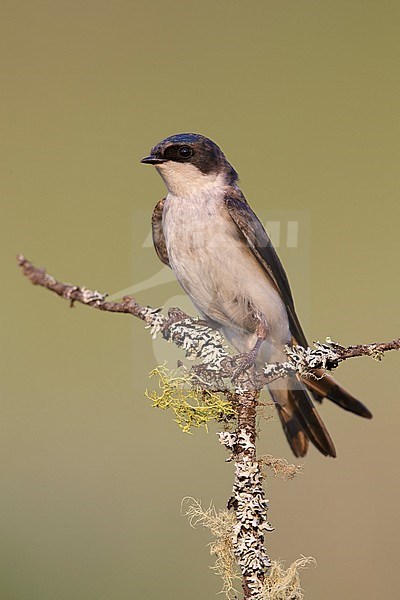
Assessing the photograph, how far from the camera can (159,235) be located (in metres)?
1.58

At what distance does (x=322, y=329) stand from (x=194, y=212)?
1.07 metres

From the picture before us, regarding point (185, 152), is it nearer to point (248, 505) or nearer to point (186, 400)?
point (186, 400)

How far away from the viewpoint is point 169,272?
153 centimetres

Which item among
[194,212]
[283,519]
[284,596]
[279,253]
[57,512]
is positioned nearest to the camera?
[284,596]

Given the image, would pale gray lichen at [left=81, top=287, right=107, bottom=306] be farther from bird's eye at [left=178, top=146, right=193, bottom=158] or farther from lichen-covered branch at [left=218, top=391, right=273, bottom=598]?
bird's eye at [left=178, top=146, right=193, bottom=158]

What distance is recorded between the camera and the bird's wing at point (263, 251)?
1.50 meters

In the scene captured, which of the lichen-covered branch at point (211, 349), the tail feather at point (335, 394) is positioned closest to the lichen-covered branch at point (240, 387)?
the lichen-covered branch at point (211, 349)

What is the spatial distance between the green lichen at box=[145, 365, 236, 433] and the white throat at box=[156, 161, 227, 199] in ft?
1.34

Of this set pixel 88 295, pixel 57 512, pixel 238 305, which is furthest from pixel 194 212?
pixel 57 512

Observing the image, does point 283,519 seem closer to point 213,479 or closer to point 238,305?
point 213,479

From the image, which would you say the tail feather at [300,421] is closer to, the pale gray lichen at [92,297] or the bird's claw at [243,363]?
the bird's claw at [243,363]

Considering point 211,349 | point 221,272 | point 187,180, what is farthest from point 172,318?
point 187,180

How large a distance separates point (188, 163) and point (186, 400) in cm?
46

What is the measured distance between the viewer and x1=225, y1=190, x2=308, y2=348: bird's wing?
1.50 m
